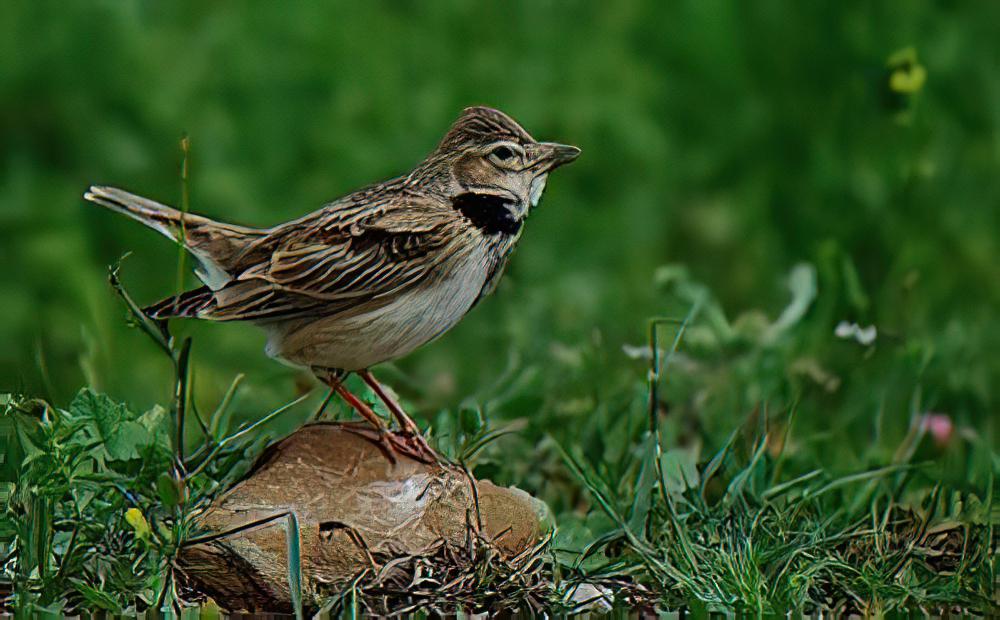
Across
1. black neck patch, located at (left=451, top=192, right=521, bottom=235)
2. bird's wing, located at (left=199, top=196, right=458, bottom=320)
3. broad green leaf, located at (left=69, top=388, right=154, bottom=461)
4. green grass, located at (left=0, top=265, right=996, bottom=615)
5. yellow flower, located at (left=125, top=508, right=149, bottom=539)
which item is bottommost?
green grass, located at (left=0, top=265, right=996, bottom=615)

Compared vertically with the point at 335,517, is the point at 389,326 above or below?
above

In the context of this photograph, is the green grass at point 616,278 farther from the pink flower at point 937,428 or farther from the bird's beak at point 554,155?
the bird's beak at point 554,155

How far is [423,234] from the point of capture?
4422 mm

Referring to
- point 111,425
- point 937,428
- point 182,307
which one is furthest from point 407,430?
point 937,428

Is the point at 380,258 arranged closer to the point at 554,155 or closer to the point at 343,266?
the point at 343,266

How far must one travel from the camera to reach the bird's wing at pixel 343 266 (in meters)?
4.39

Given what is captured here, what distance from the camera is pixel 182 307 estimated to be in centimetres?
438

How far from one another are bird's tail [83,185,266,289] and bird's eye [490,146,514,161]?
75 centimetres

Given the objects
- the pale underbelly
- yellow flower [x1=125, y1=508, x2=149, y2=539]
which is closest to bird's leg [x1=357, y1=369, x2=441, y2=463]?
the pale underbelly

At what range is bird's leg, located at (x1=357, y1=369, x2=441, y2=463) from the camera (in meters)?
4.46

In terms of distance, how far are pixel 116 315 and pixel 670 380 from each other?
8.09 ft

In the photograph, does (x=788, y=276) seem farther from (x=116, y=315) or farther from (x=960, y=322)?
(x=116, y=315)

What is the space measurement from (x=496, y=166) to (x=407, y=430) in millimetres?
821

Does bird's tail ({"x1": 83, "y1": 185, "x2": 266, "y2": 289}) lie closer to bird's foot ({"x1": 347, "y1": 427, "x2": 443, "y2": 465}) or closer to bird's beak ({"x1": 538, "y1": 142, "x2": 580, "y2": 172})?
bird's foot ({"x1": 347, "y1": 427, "x2": 443, "y2": 465})
